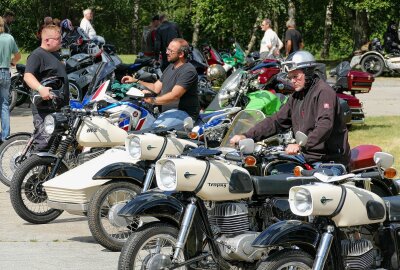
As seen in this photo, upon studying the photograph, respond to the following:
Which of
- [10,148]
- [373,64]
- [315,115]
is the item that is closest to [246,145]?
[315,115]

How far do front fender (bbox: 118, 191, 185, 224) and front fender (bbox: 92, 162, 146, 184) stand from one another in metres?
1.60

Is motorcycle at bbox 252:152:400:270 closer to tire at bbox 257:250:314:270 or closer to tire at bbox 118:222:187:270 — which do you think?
tire at bbox 257:250:314:270

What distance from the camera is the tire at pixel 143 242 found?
6.67 metres

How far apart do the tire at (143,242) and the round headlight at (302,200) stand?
106 cm

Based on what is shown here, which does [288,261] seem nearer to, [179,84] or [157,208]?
[157,208]

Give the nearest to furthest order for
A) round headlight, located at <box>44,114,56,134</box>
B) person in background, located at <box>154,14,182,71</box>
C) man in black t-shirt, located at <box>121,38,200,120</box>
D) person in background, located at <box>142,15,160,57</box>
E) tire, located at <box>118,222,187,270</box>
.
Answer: tire, located at <box>118,222,187,270</box> → round headlight, located at <box>44,114,56,134</box> → man in black t-shirt, located at <box>121,38,200,120</box> → person in background, located at <box>154,14,182,71</box> → person in background, located at <box>142,15,160,57</box>

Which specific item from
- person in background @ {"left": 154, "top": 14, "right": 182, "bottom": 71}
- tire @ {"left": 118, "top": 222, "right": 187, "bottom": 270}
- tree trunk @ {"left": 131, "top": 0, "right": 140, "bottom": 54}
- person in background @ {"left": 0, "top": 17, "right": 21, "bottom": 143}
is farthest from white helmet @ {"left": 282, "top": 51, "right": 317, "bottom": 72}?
tree trunk @ {"left": 131, "top": 0, "right": 140, "bottom": 54}

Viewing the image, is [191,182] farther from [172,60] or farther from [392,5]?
[392,5]

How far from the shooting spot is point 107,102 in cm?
1097

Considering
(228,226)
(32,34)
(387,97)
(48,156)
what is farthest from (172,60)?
(32,34)

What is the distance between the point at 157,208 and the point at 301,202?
118 centimetres

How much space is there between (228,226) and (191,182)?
0.49m

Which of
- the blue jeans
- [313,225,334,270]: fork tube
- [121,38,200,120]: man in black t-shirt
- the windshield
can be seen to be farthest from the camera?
the blue jeans

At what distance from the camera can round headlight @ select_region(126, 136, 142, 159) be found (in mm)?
8172
